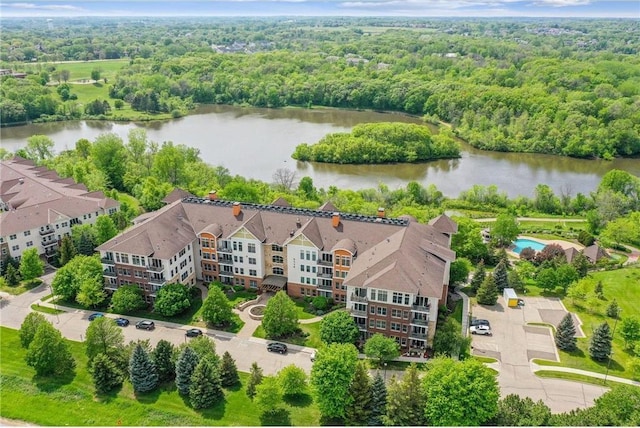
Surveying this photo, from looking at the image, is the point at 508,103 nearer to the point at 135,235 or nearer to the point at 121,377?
the point at 135,235

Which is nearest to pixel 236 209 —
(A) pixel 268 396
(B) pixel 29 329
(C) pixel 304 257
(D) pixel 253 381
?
(C) pixel 304 257

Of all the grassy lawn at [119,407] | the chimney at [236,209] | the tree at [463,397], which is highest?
the chimney at [236,209]

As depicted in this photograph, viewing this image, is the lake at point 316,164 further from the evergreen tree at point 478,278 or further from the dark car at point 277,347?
the dark car at point 277,347

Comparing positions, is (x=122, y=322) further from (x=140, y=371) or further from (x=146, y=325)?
(x=140, y=371)

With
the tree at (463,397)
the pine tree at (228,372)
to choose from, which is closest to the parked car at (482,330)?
the tree at (463,397)

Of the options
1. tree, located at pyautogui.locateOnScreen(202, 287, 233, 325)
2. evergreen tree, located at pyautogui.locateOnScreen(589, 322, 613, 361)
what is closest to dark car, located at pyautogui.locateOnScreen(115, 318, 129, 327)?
tree, located at pyautogui.locateOnScreen(202, 287, 233, 325)

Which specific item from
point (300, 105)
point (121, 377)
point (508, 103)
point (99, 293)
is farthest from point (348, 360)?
point (300, 105)

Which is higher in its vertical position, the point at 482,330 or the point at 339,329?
the point at 339,329
